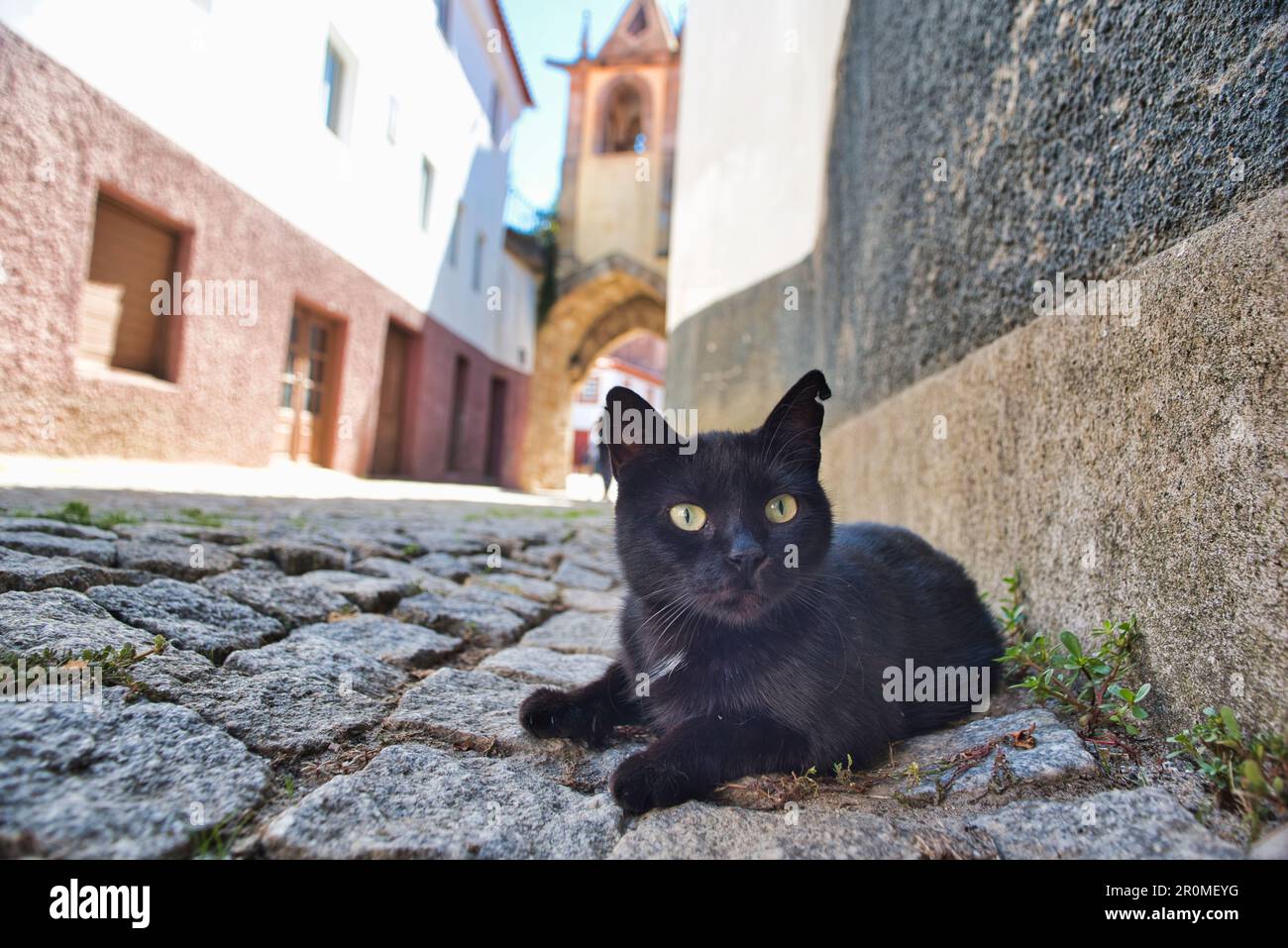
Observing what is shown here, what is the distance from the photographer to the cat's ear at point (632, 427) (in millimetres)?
1929

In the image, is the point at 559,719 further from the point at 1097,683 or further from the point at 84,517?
the point at 84,517

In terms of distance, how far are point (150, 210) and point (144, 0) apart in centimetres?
174

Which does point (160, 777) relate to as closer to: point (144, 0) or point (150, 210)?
point (150, 210)

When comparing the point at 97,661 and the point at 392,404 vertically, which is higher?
the point at 392,404

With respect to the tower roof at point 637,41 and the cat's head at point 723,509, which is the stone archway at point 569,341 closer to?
the tower roof at point 637,41

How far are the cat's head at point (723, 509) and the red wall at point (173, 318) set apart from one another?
5.75 meters

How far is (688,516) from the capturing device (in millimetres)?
1866

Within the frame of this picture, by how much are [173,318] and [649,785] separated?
25.1ft

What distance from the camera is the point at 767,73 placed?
7.82m

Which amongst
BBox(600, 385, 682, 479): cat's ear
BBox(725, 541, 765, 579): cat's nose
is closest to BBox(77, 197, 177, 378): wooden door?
BBox(600, 385, 682, 479): cat's ear

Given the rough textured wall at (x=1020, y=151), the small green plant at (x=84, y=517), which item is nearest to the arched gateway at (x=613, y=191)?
the rough textured wall at (x=1020, y=151)

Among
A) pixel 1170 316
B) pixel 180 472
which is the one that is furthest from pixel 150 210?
pixel 1170 316

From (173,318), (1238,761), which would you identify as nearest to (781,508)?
(1238,761)

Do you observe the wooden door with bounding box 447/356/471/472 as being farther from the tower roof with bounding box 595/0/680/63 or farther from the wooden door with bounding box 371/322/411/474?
the tower roof with bounding box 595/0/680/63
